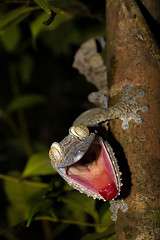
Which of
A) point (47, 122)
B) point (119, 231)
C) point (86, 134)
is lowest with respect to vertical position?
point (47, 122)

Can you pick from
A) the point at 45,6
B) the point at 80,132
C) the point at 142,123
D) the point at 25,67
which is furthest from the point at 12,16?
the point at 25,67

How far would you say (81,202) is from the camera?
62.4 inches

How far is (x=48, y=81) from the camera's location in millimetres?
5664

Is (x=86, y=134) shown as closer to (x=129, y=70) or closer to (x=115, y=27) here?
(x=129, y=70)

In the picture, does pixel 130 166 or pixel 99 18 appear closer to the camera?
pixel 130 166

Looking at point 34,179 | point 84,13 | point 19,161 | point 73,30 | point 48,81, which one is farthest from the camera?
point 48,81

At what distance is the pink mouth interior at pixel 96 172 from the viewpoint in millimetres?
1059

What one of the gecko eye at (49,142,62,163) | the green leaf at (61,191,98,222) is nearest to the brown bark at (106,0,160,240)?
the gecko eye at (49,142,62,163)

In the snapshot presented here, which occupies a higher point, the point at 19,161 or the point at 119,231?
the point at 119,231

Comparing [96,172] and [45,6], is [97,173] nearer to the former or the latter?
[96,172]

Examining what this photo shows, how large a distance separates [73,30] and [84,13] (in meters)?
2.17

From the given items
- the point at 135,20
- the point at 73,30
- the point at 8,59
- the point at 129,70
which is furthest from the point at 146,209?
the point at 8,59

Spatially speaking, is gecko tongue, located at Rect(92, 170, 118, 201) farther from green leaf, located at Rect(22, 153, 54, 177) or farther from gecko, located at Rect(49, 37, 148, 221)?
green leaf, located at Rect(22, 153, 54, 177)

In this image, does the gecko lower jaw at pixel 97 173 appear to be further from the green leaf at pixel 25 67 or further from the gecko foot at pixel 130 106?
the green leaf at pixel 25 67
